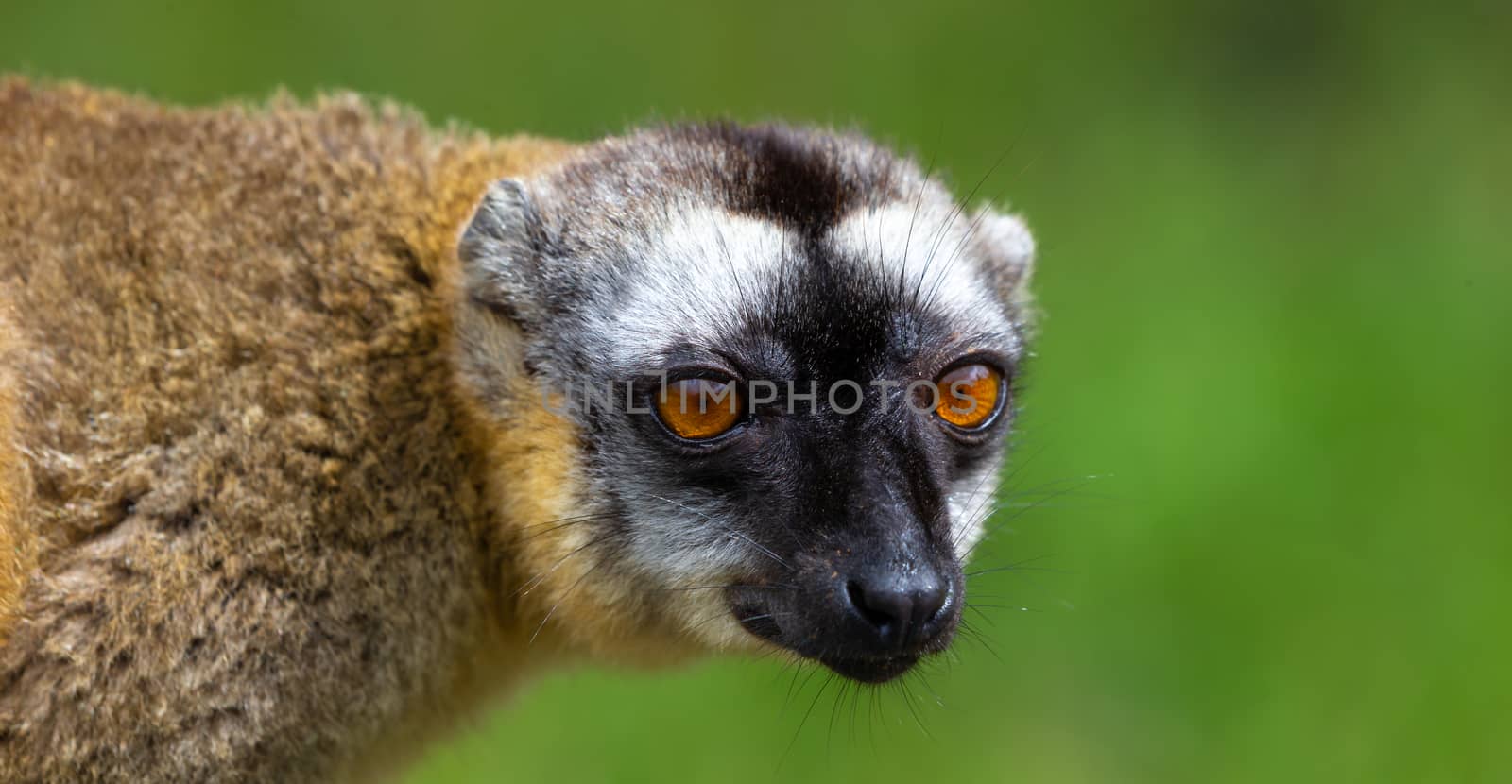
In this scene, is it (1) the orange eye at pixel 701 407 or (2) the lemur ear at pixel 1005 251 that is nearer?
(1) the orange eye at pixel 701 407

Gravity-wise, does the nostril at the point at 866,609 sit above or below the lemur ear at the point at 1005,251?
below

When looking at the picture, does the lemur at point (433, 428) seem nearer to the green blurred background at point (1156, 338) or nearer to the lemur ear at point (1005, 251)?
the lemur ear at point (1005, 251)

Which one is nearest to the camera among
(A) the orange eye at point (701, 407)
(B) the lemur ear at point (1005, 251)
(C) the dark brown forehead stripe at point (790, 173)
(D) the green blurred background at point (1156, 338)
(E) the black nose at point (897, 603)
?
(E) the black nose at point (897, 603)

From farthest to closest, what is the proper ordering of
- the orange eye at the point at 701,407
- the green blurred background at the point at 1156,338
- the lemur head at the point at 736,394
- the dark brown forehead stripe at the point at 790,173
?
1. the green blurred background at the point at 1156,338
2. the dark brown forehead stripe at the point at 790,173
3. the orange eye at the point at 701,407
4. the lemur head at the point at 736,394

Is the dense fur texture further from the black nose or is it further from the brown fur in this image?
the black nose

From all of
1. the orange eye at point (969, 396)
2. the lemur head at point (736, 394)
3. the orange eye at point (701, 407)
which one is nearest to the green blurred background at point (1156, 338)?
the orange eye at point (969, 396)

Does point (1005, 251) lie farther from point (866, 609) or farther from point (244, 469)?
point (244, 469)

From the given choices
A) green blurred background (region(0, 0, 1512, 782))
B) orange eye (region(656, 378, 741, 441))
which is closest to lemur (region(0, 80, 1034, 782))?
orange eye (region(656, 378, 741, 441))
